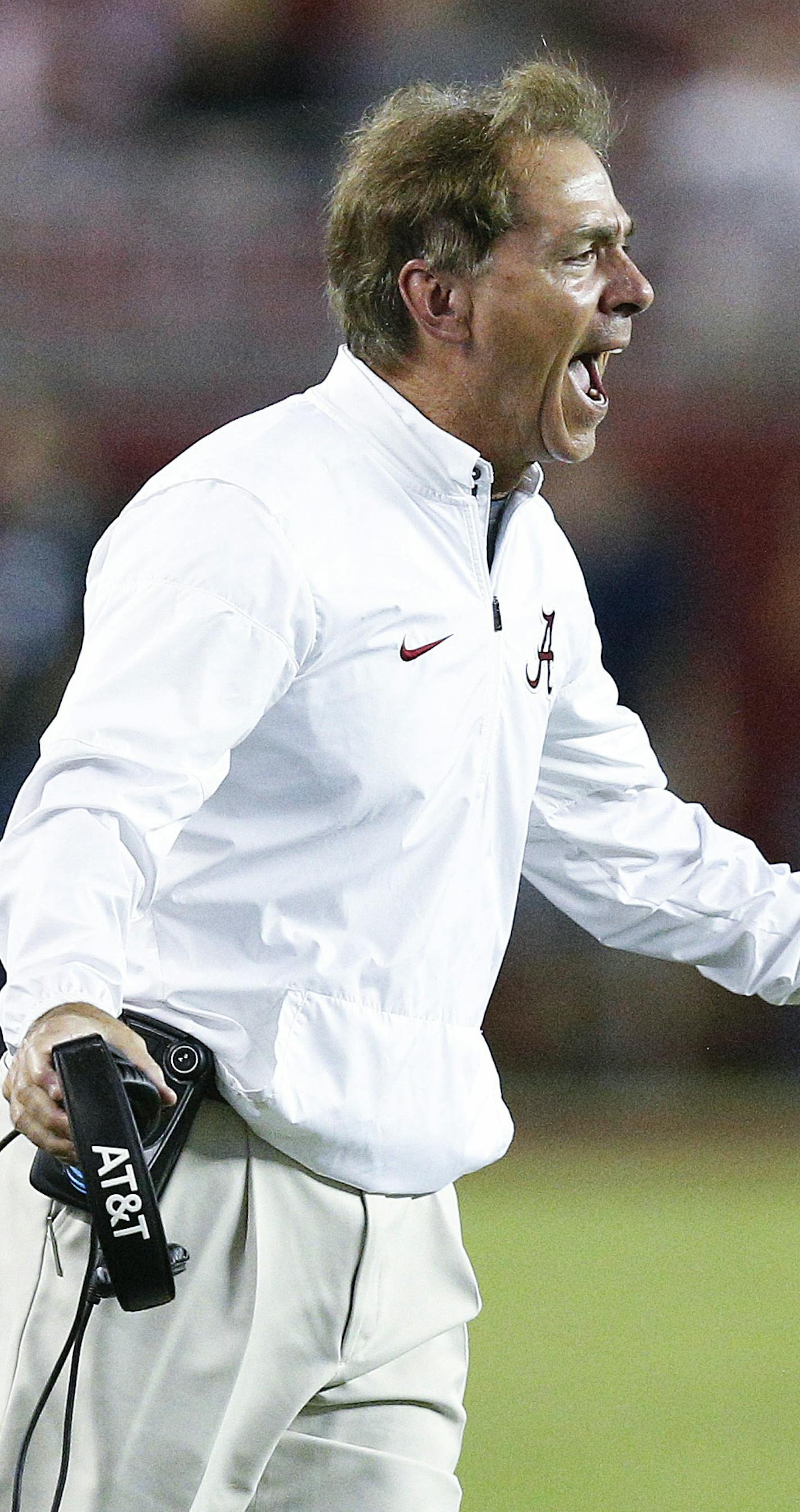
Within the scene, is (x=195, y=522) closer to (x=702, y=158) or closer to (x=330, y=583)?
(x=330, y=583)

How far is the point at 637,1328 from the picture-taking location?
276cm

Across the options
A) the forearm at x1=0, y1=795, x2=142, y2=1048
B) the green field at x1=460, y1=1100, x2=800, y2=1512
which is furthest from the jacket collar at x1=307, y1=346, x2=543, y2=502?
the green field at x1=460, y1=1100, x2=800, y2=1512

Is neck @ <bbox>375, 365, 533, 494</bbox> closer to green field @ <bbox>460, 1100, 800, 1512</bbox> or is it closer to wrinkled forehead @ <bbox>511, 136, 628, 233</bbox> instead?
wrinkled forehead @ <bbox>511, 136, 628, 233</bbox>

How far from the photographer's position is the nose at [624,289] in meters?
1.43

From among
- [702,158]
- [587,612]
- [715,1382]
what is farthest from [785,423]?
[587,612]

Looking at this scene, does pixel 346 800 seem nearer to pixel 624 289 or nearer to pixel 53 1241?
pixel 53 1241

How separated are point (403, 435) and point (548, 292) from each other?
172 millimetres

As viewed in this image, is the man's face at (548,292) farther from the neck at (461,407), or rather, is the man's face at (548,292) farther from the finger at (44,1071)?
the finger at (44,1071)

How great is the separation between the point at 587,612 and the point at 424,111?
1.32ft

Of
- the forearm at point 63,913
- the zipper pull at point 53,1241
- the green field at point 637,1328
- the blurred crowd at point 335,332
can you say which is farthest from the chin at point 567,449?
the blurred crowd at point 335,332

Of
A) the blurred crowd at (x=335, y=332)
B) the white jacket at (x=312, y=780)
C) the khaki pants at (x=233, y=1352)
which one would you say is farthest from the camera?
the blurred crowd at (x=335, y=332)

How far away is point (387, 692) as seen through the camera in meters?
1.26

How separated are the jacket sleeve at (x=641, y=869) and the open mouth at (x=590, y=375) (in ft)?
0.56

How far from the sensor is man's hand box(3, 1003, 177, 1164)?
948 mm
